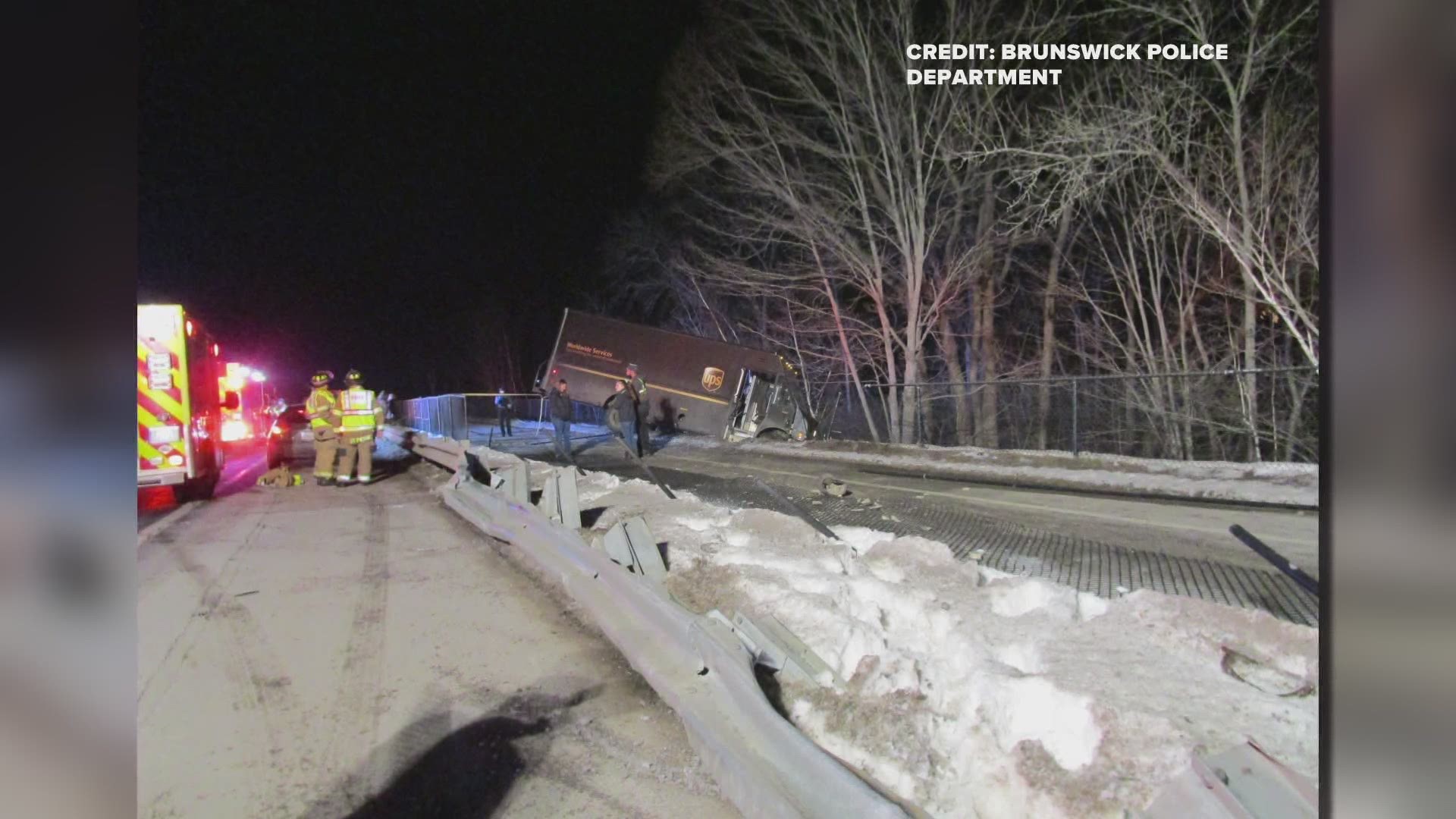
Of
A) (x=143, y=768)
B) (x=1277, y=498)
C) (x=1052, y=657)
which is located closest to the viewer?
(x=143, y=768)

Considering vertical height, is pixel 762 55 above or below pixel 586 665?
above

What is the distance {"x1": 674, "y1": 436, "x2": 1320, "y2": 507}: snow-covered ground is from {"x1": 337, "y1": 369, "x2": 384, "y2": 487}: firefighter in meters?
8.28

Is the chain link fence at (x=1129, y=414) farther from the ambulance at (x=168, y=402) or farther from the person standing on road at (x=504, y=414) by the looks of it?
the ambulance at (x=168, y=402)

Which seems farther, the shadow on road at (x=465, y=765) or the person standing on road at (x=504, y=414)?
the person standing on road at (x=504, y=414)

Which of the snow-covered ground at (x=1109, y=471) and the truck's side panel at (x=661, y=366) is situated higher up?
the truck's side panel at (x=661, y=366)

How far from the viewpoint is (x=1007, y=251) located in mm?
22016

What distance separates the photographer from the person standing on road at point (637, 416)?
14953 mm

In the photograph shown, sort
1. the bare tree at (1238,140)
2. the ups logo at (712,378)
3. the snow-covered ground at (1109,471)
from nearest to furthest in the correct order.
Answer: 1. the snow-covered ground at (1109,471)
2. the bare tree at (1238,140)
3. the ups logo at (712,378)

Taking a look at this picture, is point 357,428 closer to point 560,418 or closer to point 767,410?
point 560,418

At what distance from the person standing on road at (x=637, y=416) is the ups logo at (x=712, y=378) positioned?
188 inches

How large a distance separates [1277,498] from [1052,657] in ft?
22.9

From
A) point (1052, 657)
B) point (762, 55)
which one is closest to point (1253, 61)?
point (762, 55)

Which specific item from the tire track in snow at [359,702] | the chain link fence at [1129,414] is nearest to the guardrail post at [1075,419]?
the chain link fence at [1129,414]

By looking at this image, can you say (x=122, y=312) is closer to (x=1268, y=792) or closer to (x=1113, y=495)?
(x=1268, y=792)
